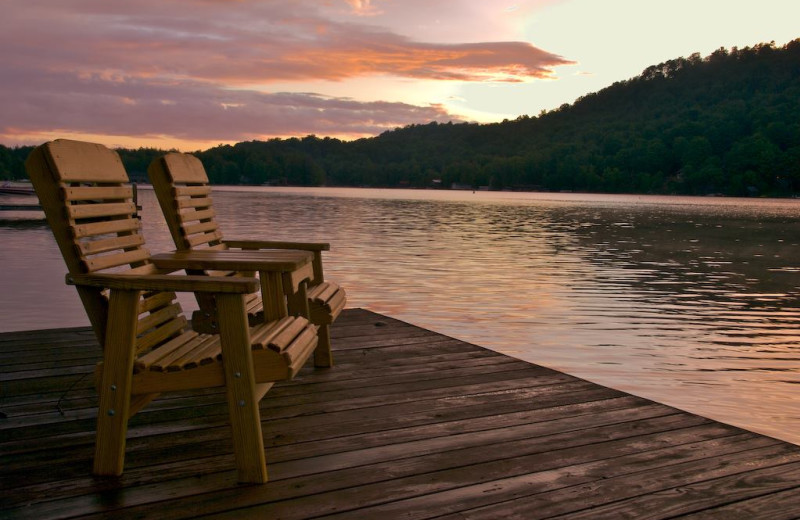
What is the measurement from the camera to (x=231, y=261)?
3344 millimetres

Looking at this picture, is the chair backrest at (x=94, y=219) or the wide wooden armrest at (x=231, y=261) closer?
the chair backrest at (x=94, y=219)

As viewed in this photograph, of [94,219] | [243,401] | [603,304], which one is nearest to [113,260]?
[94,219]

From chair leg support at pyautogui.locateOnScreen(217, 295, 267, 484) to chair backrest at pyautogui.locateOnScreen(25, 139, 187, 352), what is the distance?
513 millimetres

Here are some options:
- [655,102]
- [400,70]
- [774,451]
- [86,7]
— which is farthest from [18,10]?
[655,102]

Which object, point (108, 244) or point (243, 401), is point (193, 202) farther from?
point (243, 401)

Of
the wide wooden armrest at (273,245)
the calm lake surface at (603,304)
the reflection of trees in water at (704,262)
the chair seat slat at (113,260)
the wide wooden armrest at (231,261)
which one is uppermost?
the chair seat slat at (113,260)

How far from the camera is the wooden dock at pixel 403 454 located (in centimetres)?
257

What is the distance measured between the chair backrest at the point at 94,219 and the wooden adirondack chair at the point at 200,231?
0.42 meters

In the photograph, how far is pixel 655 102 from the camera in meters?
102

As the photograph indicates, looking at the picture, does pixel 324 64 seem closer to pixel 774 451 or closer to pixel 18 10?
pixel 18 10

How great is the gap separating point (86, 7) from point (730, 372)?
91.9ft

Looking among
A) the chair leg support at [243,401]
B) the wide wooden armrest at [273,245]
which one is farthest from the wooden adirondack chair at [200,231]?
the chair leg support at [243,401]

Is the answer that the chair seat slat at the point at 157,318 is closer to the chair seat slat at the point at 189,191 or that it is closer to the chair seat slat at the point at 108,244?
the chair seat slat at the point at 108,244

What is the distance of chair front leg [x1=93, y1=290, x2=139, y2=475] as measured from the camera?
2.73 m
